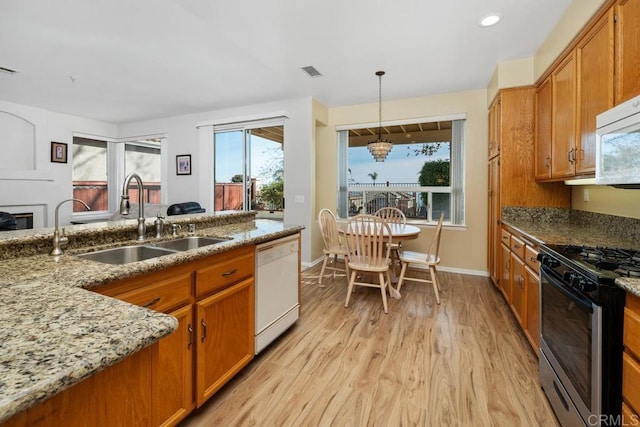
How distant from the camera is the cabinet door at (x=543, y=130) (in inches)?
107

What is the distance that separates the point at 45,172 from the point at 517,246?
7108mm

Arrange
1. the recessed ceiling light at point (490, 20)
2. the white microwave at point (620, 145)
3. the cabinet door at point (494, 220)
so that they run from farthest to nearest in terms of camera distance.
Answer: the cabinet door at point (494, 220)
the recessed ceiling light at point (490, 20)
the white microwave at point (620, 145)

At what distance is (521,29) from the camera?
2.69m

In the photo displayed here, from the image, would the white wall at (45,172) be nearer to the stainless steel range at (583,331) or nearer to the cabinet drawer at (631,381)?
the stainless steel range at (583,331)

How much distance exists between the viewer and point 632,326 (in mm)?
1093

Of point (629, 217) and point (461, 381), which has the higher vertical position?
point (629, 217)

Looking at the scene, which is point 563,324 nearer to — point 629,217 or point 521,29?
point 629,217

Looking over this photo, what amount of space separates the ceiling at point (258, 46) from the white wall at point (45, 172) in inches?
26.2

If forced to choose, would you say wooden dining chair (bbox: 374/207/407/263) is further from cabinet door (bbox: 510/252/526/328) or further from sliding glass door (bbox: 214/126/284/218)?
sliding glass door (bbox: 214/126/284/218)

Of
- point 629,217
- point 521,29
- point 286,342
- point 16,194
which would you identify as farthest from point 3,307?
point 16,194

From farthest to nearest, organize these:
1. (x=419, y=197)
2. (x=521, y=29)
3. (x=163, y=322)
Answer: (x=419, y=197) → (x=521, y=29) → (x=163, y=322)

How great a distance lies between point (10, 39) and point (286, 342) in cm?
392

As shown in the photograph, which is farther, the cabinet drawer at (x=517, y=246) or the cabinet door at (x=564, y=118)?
the cabinet drawer at (x=517, y=246)

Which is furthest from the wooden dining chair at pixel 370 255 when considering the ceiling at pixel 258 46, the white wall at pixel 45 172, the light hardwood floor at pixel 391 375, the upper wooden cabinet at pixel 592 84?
the white wall at pixel 45 172
